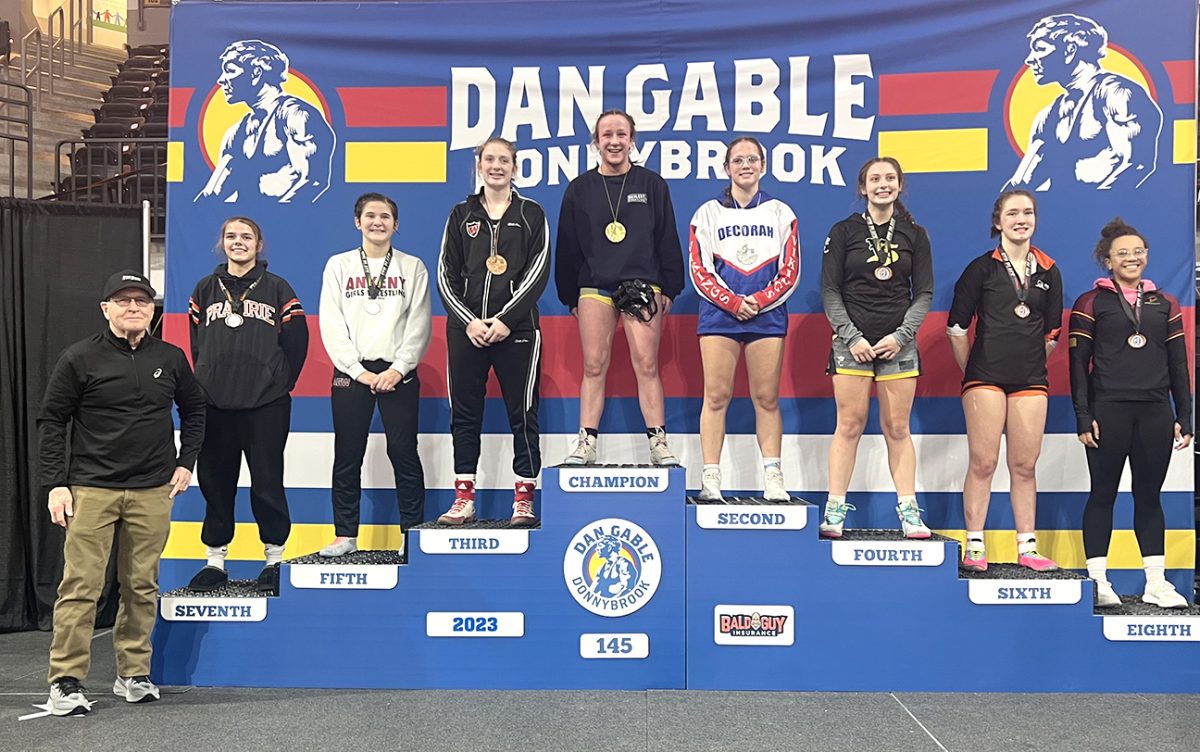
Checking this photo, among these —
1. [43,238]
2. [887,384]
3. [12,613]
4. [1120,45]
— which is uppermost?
[1120,45]

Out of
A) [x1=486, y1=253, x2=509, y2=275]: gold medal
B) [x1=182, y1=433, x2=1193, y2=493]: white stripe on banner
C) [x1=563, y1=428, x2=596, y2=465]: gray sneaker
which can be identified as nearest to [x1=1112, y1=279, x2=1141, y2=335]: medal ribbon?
[x1=182, y1=433, x2=1193, y2=493]: white stripe on banner

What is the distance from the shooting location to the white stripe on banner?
4258 millimetres

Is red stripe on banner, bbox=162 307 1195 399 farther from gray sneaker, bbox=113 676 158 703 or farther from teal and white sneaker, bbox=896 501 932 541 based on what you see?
gray sneaker, bbox=113 676 158 703

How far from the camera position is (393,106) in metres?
4.50

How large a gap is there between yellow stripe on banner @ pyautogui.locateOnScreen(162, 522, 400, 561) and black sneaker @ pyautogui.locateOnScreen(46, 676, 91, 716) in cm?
120

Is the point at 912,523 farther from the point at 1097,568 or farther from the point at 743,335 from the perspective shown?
the point at 743,335

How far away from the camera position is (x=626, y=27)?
439cm

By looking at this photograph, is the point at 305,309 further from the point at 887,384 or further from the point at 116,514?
the point at 887,384

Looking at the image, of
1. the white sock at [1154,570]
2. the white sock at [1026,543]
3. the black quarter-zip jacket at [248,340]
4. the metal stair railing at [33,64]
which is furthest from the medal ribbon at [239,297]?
the metal stair railing at [33,64]

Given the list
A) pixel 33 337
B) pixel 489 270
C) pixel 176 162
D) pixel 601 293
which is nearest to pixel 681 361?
pixel 601 293

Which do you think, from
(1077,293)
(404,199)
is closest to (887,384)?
(1077,293)

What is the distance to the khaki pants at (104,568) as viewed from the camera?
10.7 feet

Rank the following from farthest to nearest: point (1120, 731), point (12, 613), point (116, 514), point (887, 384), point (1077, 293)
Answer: point (12, 613) → point (1077, 293) → point (887, 384) → point (116, 514) → point (1120, 731)

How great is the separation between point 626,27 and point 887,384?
6.78 feet
